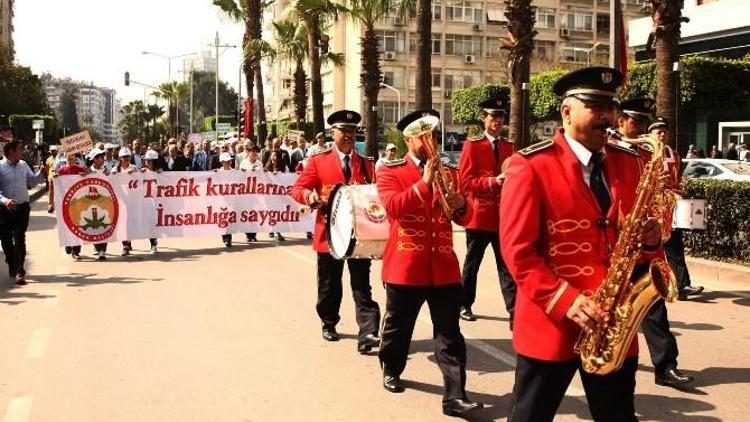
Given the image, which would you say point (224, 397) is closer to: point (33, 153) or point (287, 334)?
point (287, 334)

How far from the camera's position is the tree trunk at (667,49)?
13070 millimetres

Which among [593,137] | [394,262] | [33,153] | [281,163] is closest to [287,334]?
[394,262]

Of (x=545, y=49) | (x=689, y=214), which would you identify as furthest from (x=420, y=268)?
(x=545, y=49)

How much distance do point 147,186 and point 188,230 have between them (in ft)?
3.56

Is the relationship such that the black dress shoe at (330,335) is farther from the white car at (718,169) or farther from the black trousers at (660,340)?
the white car at (718,169)

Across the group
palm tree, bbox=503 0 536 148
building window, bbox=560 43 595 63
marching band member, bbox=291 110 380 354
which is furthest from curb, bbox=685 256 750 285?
building window, bbox=560 43 595 63

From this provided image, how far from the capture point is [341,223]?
6.95 meters

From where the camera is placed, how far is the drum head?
674 cm

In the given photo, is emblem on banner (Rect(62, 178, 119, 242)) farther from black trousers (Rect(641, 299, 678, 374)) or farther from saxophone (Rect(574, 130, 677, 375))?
saxophone (Rect(574, 130, 677, 375))

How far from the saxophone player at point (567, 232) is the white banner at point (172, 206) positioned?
1163 centimetres

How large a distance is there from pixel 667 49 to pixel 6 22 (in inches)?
A: 5146

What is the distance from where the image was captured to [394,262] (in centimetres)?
567

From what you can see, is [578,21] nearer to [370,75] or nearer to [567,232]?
[370,75]

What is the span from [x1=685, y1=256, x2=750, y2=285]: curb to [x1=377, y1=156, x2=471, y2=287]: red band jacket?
20.1ft
